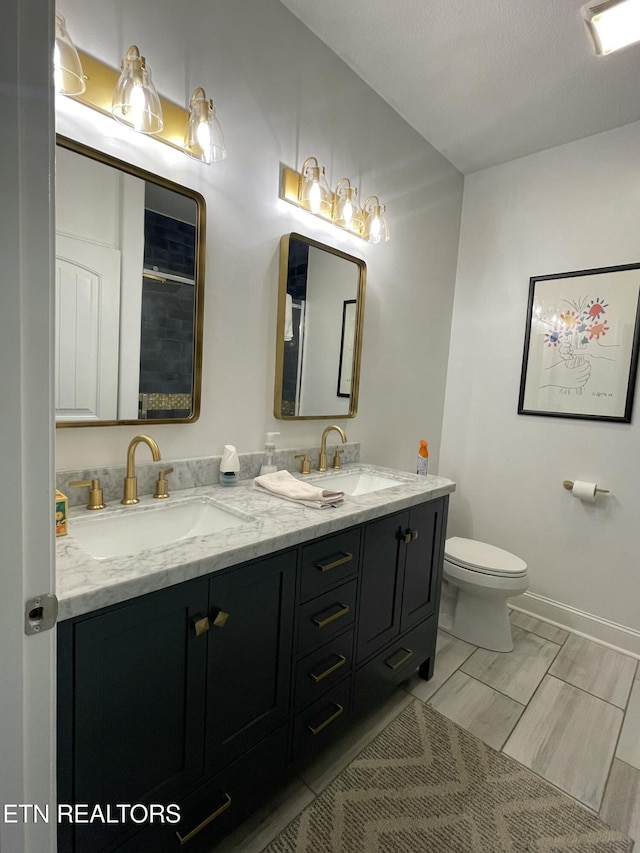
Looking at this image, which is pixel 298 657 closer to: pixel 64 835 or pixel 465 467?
pixel 64 835

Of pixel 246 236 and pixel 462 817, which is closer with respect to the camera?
pixel 462 817

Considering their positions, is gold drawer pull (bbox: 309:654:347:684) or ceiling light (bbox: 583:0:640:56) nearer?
gold drawer pull (bbox: 309:654:347:684)

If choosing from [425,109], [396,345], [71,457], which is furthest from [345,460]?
[425,109]

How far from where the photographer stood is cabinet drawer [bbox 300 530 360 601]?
1.21m

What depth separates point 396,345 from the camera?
237 centimetres

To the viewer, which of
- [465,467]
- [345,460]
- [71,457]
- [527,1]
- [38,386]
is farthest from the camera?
[465,467]

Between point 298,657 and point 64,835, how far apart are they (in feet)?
1.99

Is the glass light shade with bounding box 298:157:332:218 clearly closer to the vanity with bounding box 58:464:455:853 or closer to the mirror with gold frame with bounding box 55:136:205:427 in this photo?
the mirror with gold frame with bounding box 55:136:205:427

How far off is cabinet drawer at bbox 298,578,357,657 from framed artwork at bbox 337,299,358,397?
3.21 feet

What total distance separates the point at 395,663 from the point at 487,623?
0.78 meters

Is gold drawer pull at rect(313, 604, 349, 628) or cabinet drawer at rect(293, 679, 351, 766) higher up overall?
gold drawer pull at rect(313, 604, 349, 628)

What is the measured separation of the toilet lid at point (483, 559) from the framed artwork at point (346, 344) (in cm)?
102

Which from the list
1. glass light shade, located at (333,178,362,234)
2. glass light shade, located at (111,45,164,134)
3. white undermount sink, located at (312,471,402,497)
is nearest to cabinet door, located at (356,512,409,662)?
white undermount sink, located at (312,471,402,497)

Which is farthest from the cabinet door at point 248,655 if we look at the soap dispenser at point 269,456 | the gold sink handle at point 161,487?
the soap dispenser at point 269,456
